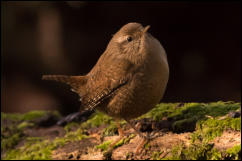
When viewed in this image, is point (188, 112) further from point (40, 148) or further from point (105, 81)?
point (40, 148)

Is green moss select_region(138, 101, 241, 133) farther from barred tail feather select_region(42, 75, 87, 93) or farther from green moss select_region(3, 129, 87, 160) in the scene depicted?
green moss select_region(3, 129, 87, 160)

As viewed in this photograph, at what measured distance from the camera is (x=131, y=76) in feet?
11.7

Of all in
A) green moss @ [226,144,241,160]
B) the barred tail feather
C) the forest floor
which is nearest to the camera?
green moss @ [226,144,241,160]

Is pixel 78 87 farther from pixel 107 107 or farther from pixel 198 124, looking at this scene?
pixel 198 124

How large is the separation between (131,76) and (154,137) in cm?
71

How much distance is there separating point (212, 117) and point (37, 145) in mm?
2372

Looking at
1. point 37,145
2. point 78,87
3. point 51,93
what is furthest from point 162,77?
point 51,93

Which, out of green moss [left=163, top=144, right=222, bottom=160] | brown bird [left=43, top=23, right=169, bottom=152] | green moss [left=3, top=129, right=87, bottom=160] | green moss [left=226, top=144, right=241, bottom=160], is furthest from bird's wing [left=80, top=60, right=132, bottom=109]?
green moss [left=226, top=144, right=241, bottom=160]

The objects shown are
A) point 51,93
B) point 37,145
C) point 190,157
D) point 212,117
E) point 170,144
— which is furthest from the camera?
point 51,93

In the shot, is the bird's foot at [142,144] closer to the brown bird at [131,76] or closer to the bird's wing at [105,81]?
the brown bird at [131,76]

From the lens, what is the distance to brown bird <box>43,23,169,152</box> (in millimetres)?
3490

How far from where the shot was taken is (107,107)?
386 cm

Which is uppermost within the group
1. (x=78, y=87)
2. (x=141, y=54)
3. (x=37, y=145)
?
(x=141, y=54)

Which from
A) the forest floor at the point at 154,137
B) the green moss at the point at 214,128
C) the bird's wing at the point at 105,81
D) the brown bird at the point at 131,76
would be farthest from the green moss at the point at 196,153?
the bird's wing at the point at 105,81
